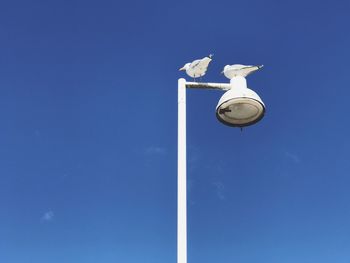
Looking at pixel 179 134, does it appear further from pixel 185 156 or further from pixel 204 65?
pixel 204 65

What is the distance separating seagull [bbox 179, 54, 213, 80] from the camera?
21.4ft

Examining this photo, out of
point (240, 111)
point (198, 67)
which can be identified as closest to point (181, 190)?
point (240, 111)

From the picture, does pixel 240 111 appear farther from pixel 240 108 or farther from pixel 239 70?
pixel 239 70

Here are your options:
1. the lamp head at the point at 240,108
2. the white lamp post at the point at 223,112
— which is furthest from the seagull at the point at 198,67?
the lamp head at the point at 240,108

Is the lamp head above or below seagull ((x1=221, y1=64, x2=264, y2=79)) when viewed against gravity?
below

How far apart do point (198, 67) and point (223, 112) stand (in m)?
0.67

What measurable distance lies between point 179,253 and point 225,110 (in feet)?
6.33

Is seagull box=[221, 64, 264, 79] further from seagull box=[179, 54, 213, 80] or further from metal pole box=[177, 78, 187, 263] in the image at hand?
metal pole box=[177, 78, 187, 263]

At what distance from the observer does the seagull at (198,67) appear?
6.52 m

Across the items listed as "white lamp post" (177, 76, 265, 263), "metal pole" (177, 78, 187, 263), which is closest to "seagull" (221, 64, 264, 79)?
"white lamp post" (177, 76, 265, 263)

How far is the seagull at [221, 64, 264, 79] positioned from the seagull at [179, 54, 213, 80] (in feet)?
1.02

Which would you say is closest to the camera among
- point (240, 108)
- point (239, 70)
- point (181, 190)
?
point (181, 190)

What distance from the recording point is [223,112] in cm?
648

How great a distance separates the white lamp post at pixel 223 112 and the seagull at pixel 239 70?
6 cm
